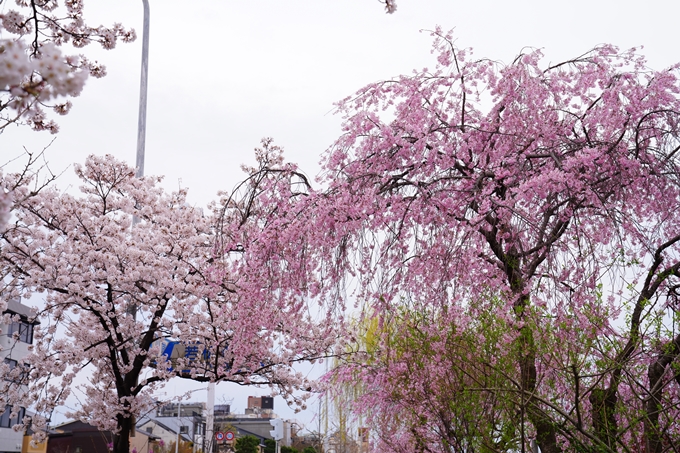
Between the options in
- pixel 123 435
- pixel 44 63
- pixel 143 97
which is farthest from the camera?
pixel 143 97

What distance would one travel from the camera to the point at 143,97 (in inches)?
575

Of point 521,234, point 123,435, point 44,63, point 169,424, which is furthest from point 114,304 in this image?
point 169,424

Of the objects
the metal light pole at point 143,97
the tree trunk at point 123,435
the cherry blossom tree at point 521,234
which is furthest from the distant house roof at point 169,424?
the cherry blossom tree at point 521,234

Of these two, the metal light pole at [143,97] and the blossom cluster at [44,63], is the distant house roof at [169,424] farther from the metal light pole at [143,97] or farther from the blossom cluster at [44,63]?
the blossom cluster at [44,63]

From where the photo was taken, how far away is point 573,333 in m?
5.84

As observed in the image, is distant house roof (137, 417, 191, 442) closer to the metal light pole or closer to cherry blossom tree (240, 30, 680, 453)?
the metal light pole

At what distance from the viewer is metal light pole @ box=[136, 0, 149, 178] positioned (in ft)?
45.6

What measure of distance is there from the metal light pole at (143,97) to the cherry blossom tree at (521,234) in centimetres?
728

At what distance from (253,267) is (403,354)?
1952 millimetres

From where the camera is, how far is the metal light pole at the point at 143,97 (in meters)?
13.9

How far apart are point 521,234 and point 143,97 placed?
10199mm

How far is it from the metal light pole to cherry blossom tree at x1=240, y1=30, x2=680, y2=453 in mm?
7282

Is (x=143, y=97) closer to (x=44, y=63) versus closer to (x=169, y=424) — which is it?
(x=44, y=63)

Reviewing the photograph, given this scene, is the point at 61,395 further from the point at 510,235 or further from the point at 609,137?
the point at 609,137
